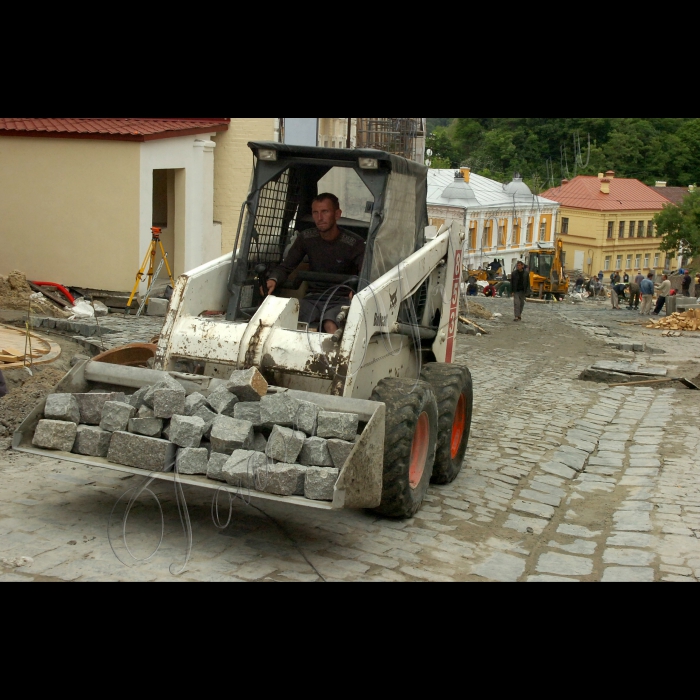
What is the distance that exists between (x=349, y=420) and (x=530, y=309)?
23933mm

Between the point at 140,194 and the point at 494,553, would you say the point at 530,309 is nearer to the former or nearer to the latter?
the point at 140,194

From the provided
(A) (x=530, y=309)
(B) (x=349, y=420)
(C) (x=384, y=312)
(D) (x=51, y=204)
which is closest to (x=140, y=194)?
(D) (x=51, y=204)

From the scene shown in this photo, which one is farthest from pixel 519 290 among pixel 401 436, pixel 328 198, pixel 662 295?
pixel 401 436

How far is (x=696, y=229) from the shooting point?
61.5 meters

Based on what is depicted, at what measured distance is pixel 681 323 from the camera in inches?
922

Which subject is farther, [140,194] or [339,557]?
[140,194]

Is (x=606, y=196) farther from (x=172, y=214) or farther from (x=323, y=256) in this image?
(x=323, y=256)

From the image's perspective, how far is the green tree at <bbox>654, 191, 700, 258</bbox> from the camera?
61.6 m

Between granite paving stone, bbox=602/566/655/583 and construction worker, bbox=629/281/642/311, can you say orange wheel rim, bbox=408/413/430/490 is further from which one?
construction worker, bbox=629/281/642/311

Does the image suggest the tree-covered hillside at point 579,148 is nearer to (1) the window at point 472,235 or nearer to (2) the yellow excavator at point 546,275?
(1) the window at point 472,235

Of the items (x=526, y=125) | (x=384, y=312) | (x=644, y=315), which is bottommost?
(x=644, y=315)

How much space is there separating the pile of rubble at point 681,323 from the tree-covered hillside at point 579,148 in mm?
55712

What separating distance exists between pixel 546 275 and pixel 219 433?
40.4 m

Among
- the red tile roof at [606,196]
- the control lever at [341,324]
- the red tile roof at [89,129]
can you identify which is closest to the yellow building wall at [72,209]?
the red tile roof at [89,129]
